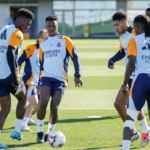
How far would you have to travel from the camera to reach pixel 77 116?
8.09m

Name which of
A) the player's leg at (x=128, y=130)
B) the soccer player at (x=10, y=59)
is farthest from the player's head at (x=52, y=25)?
the player's leg at (x=128, y=130)

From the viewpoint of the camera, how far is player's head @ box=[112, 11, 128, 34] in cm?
586

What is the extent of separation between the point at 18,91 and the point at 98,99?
4.60 meters

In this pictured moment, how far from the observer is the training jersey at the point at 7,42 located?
545cm

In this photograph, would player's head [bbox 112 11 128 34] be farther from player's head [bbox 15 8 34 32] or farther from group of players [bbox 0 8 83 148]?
player's head [bbox 15 8 34 32]

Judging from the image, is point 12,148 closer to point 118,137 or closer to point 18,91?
point 18,91

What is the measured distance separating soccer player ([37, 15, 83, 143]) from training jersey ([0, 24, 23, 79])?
1.99 ft

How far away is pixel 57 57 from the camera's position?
5961 mm

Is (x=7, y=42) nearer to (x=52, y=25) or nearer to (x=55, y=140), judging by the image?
(x=52, y=25)

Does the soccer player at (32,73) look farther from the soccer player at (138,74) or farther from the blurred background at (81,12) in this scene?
the blurred background at (81,12)

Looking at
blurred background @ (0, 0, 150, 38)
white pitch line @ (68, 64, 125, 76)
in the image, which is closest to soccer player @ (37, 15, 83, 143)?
white pitch line @ (68, 64, 125, 76)

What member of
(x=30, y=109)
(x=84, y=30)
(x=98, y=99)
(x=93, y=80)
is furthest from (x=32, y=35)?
(x=30, y=109)

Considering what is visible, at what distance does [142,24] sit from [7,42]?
2.10 metres

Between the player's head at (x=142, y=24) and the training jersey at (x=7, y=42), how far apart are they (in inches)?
71.9
